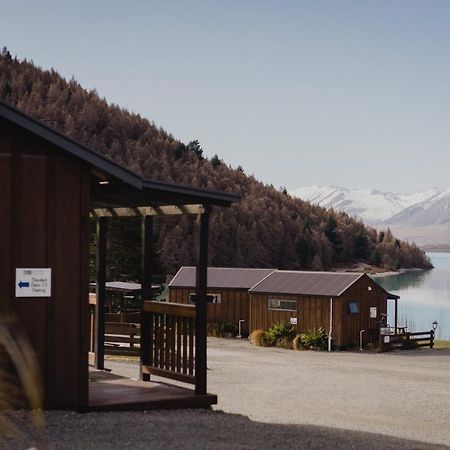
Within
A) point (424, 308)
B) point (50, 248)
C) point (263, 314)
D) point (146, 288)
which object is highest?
point (50, 248)

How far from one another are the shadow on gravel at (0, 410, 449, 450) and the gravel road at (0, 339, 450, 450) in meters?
0.01

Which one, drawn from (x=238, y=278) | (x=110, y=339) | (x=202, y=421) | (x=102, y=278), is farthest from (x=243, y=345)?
(x=202, y=421)

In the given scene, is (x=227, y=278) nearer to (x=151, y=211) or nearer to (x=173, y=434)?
(x=151, y=211)

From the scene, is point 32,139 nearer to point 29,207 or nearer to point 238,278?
point 29,207

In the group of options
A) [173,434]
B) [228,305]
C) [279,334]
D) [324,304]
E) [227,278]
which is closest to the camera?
[173,434]

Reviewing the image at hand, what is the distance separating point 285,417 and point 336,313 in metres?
A: 26.1

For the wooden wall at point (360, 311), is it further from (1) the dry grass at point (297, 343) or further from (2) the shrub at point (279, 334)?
(2) the shrub at point (279, 334)

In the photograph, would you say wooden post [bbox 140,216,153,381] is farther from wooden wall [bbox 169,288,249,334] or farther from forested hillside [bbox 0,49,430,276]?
forested hillside [bbox 0,49,430,276]

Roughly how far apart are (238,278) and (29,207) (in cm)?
3475

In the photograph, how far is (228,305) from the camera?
44969mm

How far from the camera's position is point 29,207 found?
11.0 meters

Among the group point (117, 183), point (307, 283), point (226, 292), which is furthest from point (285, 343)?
point (117, 183)

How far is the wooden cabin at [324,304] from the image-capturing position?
39.6 meters

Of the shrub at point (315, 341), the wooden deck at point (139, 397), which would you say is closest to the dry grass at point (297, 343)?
the shrub at point (315, 341)
